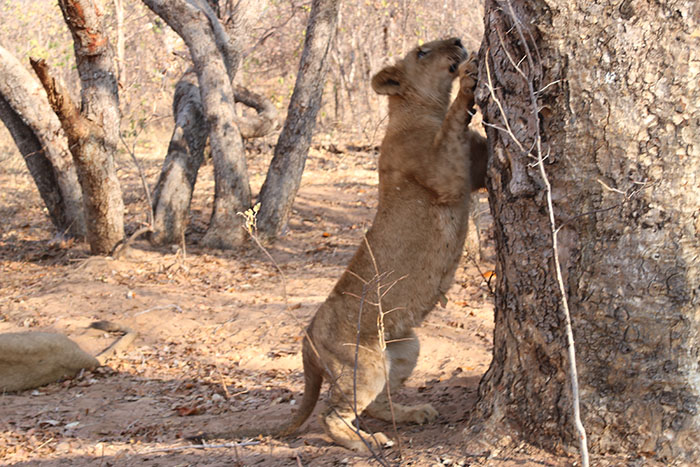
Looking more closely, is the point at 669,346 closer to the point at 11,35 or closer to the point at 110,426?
the point at 110,426

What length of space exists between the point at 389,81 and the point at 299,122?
5.47m

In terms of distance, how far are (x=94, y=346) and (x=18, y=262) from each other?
12.4ft

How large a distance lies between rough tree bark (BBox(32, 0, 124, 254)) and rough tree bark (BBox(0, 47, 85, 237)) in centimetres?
83

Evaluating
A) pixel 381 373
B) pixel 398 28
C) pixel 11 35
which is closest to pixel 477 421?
pixel 381 373

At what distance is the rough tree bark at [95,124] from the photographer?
7.91 meters

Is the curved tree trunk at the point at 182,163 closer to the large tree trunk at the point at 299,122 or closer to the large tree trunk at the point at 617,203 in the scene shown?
the large tree trunk at the point at 299,122

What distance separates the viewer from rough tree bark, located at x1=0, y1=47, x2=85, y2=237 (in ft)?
28.8

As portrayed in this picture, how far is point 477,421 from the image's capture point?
→ 10.8ft

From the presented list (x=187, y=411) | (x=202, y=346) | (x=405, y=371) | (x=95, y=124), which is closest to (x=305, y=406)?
(x=405, y=371)

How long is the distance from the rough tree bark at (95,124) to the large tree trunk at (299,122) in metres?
2.06

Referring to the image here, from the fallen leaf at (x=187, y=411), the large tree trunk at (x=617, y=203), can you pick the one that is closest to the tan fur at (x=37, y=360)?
the fallen leaf at (x=187, y=411)

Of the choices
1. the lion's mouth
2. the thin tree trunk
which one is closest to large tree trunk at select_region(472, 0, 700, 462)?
the lion's mouth

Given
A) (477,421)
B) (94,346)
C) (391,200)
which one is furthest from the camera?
(94,346)

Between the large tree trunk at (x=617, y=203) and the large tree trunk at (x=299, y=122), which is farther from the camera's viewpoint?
the large tree trunk at (x=299, y=122)
